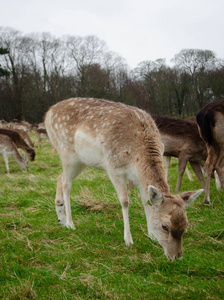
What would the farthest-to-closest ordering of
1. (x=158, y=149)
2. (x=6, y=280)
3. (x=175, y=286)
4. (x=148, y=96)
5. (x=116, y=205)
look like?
(x=148, y=96), (x=116, y=205), (x=158, y=149), (x=6, y=280), (x=175, y=286)

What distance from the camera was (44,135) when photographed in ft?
72.8

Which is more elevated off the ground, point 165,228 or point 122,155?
point 122,155

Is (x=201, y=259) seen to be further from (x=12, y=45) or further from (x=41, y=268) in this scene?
(x=12, y=45)

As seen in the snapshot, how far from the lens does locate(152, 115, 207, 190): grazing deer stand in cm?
638

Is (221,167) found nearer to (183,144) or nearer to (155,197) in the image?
(183,144)

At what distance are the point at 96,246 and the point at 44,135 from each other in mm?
19452

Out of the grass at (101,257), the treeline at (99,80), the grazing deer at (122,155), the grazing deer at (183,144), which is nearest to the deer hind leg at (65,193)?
the grazing deer at (122,155)

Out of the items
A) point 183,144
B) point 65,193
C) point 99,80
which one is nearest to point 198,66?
point 99,80

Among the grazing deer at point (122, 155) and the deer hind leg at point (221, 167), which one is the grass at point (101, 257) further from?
the deer hind leg at point (221, 167)

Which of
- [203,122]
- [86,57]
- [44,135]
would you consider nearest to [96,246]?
[203,122]

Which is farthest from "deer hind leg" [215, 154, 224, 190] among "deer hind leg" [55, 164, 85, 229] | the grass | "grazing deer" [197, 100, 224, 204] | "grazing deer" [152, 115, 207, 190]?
"deer hind leg" [55, 164, 85, 229]

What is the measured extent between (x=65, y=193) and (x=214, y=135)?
9.43ft

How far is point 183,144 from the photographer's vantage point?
6.43 metres

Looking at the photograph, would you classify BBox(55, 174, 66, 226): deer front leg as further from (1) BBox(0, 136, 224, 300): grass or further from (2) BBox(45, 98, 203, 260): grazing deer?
(1) BBox(0, 136, 224, 300): grass
